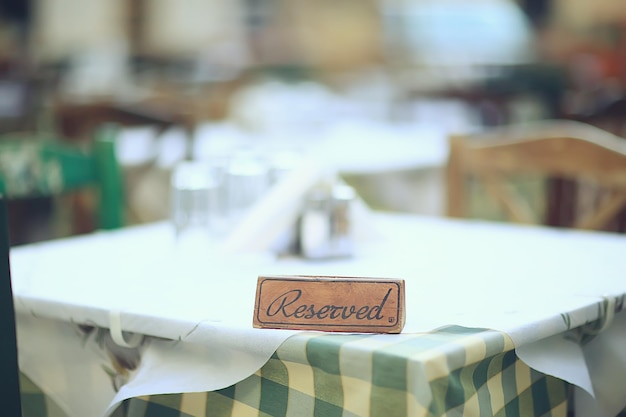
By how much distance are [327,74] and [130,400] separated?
25.9 ft

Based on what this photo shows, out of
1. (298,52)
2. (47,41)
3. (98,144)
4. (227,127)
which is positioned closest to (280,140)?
(227,127)

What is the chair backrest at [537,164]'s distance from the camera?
5.29 feet

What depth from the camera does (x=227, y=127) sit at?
3.44 m

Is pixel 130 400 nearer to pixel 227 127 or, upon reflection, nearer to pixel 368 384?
pixel 368 384

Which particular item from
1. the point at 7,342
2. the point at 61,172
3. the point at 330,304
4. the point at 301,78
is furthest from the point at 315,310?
the point at 301,78

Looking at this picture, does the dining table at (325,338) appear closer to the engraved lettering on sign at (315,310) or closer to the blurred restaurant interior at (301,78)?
the engraved lettering on sign at (315,310)

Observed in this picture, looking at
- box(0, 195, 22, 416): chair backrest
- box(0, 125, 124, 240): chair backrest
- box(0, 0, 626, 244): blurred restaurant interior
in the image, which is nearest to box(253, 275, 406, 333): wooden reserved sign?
box(0, 195, 22, 416): chair backrest

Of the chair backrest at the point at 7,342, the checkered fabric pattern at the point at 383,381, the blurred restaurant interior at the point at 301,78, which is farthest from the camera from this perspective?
the blurred restaurant interior at the point at 301,78

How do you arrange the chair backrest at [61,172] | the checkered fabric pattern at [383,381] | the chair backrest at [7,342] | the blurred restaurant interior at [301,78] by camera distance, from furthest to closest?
the blurred restaurant interior at [301,78], the chair backrest at [61,172], the chair backrest at [7,342], the checkered fabric pattern at [383,381]

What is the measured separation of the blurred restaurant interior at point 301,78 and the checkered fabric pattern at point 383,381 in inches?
19.9

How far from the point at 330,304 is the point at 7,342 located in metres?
0.33

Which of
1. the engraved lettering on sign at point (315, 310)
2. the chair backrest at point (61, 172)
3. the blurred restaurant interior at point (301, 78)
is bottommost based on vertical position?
the blurred restaurant interior at point (301, 78)

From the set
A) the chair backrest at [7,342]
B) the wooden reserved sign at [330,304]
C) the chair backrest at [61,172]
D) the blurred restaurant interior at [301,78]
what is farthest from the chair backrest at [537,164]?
the chair backrest at [7,342]

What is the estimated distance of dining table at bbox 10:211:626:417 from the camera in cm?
82
